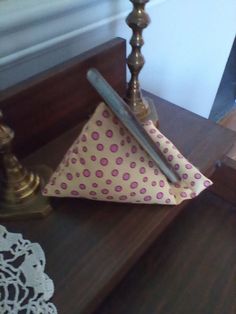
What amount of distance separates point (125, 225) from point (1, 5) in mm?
337

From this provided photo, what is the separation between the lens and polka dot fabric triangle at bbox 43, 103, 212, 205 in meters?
0.38

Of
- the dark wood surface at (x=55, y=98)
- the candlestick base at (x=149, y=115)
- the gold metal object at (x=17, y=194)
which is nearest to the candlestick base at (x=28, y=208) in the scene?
the gold metal object at (x=17, y=194)

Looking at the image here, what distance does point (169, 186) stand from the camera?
1.36 feet

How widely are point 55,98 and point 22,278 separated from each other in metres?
0.27

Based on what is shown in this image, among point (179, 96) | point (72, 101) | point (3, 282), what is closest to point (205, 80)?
point (179, 96)

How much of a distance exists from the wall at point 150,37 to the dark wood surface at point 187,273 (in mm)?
374

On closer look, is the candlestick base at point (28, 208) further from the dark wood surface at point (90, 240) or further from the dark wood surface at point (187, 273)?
the dark wood surface at point (187, 273)

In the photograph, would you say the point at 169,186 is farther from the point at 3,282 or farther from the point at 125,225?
the point at 3,282

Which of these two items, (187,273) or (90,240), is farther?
(187,273)

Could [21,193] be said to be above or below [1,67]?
below

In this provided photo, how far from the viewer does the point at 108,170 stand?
0.39m

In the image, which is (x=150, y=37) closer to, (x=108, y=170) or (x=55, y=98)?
(x=55, y=98)

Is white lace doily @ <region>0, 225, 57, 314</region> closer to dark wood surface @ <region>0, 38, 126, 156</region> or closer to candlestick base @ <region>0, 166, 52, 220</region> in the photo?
candlestick base @ <region>0, 166, 52, 220</region>

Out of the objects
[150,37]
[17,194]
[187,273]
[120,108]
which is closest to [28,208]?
[17,194]
